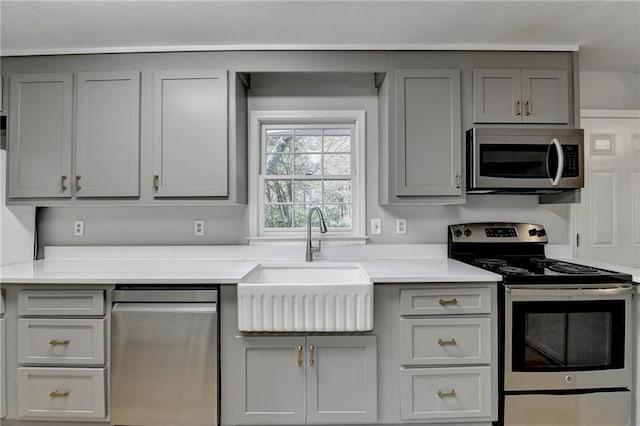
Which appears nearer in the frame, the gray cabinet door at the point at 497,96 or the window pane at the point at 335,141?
the gray cabinet door at the point at 497,96

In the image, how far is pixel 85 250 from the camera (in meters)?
2.54

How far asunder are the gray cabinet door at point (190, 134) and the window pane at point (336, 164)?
75 cm

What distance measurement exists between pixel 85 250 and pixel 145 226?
0.44 meters

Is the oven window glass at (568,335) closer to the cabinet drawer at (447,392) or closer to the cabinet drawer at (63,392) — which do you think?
the cabinet drawer at (447,392)

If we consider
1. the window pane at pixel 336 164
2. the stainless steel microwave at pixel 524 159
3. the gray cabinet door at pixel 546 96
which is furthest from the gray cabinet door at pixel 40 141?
the gray cabinet door at pixel 546 96

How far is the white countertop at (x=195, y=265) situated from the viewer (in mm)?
Result: 1854

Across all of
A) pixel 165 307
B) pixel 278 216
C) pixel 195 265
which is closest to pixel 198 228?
pixel 195 265

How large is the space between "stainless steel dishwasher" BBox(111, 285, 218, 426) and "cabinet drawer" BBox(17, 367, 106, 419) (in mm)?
97

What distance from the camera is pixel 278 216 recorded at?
8.68 feet

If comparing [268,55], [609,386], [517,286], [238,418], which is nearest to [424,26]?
[268,55]

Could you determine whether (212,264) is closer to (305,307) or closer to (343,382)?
(305,307)

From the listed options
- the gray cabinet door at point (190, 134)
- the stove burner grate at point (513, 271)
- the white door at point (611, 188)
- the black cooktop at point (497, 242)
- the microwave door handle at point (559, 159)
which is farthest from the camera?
the white door at point (611, 188)

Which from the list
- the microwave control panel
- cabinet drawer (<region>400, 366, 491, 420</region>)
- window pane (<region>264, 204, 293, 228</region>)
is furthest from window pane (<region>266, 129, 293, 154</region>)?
the microwave control panel

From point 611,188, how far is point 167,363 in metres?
3.11
